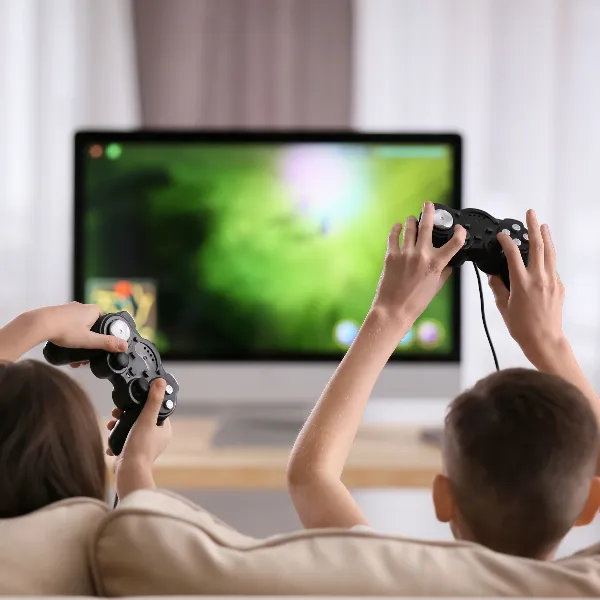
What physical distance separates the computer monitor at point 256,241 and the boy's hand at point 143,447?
90cm

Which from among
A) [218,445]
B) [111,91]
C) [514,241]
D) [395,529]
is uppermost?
[111,91]

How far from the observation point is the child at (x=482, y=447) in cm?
68

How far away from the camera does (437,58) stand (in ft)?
7.69

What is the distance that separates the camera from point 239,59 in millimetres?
2348

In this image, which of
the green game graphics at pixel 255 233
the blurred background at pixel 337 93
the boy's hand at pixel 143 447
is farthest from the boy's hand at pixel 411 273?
the blurred background at pixel 337 93

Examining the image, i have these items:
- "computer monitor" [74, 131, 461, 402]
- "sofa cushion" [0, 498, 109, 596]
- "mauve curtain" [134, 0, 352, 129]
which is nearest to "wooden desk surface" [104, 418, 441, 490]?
"computer monitor" [74, 131, 461, 402]

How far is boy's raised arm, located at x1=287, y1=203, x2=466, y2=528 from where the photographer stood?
747mm

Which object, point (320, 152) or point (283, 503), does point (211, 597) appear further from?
point (283, 503)

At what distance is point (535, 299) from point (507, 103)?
1602 millimetres

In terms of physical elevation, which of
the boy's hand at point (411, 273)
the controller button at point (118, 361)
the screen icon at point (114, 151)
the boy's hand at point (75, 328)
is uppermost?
the screen icon at point (114, 151)

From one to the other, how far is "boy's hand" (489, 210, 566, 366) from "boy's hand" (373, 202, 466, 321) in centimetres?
8

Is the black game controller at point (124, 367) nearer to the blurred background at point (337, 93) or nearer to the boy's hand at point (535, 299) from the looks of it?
the boy's hand at point (535, 299)

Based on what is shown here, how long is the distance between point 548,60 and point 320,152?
3.07 feet

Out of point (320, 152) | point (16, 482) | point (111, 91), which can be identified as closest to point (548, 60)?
point (320, 152)
